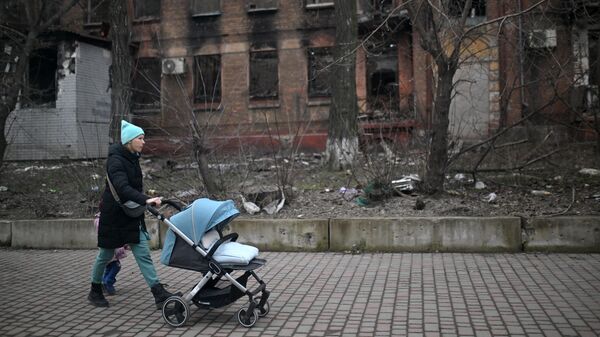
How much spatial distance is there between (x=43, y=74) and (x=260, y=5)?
9.08m

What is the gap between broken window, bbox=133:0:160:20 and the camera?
24.9 m

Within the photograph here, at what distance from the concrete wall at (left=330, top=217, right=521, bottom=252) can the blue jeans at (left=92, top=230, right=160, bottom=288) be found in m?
3.76

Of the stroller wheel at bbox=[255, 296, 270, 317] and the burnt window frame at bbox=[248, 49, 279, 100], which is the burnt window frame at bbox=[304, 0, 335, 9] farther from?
the stroller wheel at bbox=[255, 296, 270, 317]

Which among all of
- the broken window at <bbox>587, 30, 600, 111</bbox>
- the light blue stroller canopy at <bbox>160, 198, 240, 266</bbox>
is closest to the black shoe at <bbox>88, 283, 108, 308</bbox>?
the light blue stroller canopy at <bbox>160, 198, 240, 266</bbox>

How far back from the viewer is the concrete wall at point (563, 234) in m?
8.26

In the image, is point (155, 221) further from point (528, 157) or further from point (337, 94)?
point (528, 157)

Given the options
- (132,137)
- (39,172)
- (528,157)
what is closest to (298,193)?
(528,157)

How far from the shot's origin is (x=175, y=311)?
207 inches

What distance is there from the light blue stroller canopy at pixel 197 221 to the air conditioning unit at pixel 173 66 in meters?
18.8

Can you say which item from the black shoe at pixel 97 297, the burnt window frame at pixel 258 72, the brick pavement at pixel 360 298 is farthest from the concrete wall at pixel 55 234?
the burnt window frame at pixel 258 72

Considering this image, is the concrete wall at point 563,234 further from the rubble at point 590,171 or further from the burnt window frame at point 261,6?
the burnt window frame at point 261,6

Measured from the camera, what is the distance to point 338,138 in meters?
12.8

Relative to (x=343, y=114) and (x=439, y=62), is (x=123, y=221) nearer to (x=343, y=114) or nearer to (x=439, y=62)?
(x=439, y=62)

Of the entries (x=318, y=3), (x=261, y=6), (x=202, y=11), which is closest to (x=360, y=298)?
(x=318, y=3)
